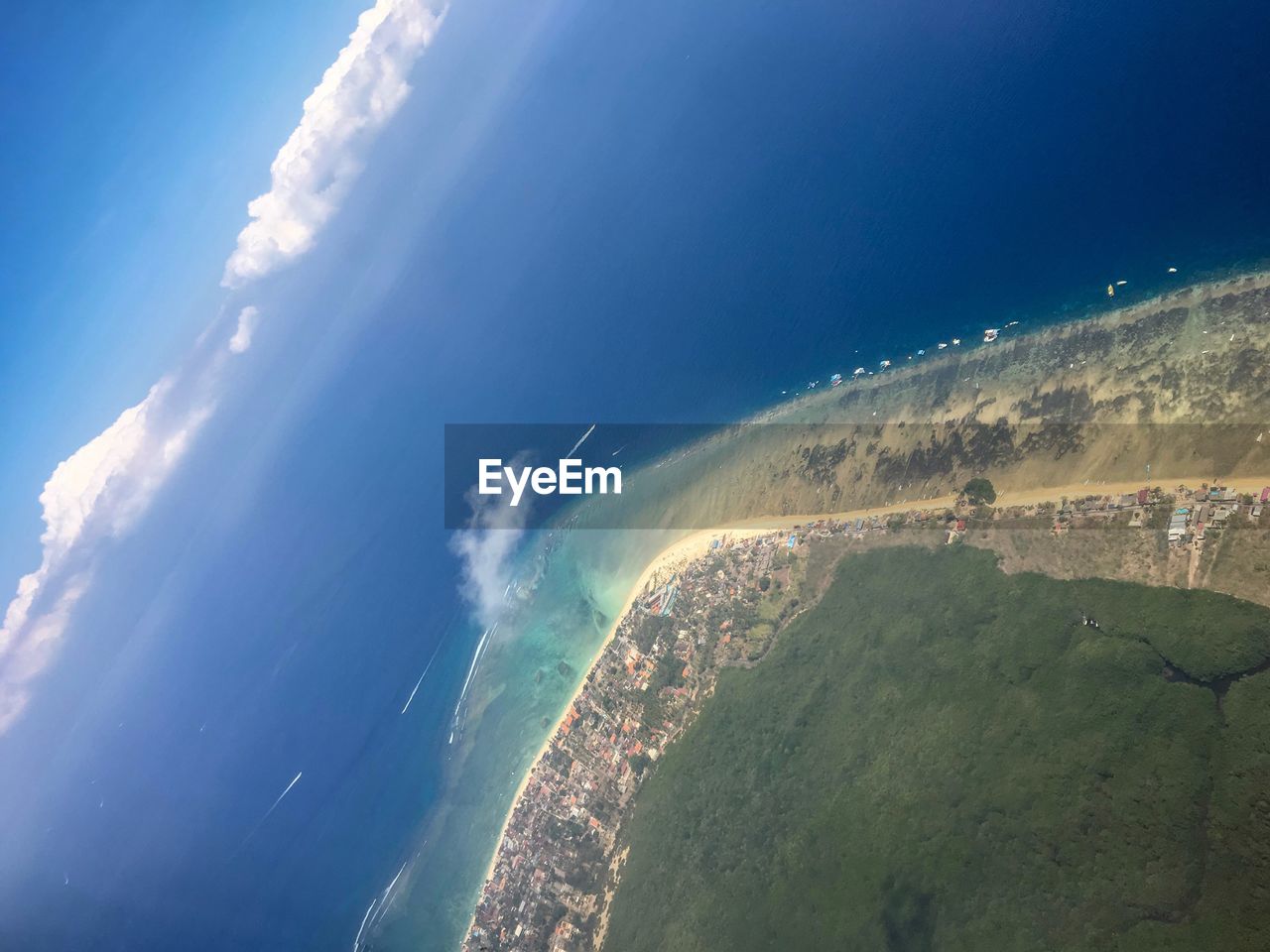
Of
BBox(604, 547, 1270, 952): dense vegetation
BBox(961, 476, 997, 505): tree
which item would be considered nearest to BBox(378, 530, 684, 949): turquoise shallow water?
BBox(604, 547, 1270, 952): dense vegetation

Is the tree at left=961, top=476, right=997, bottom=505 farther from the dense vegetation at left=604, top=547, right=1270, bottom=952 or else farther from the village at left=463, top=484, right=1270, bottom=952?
the dense vegetation at left=604, top=547, right=1270, bottom=952

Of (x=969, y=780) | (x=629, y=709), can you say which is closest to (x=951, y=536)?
(x=969, y=780)

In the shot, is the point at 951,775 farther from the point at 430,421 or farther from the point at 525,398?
the point at 430,421

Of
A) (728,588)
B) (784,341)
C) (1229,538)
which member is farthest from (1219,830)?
(784,341)

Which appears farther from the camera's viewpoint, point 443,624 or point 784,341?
point 443,624

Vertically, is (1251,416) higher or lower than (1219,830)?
higher

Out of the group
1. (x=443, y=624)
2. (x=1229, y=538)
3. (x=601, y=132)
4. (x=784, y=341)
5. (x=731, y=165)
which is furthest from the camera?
(x=601, y=132)
